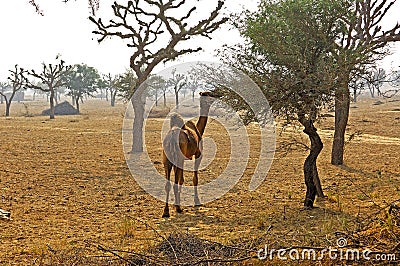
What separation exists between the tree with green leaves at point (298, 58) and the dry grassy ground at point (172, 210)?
1.50m

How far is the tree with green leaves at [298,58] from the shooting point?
311 inches

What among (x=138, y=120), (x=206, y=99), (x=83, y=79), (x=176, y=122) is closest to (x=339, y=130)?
(x=206, y=99)

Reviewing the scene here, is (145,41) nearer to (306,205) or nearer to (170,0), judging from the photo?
(170,0)

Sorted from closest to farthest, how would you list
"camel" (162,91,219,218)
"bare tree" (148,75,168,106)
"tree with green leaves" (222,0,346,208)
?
"tree with green leaves" (222,0,346,208), "camel" (162,91,219,218), "bare tree" (148,75,168,106)

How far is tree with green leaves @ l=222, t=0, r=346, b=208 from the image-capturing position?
7.89 metres

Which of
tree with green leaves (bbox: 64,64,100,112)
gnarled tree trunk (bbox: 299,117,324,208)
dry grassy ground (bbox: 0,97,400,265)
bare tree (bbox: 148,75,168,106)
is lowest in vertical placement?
dry grassy ground (bbox: 0,97,400,265)

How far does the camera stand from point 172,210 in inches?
368

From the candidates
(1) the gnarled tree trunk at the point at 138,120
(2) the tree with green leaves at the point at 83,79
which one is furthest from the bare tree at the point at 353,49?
(2) the tree with green leaves at the point at 83,79

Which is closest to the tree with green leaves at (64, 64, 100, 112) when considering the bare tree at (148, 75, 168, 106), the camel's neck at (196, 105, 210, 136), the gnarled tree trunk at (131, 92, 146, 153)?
the bare tree at (148, 75, 168, 106)

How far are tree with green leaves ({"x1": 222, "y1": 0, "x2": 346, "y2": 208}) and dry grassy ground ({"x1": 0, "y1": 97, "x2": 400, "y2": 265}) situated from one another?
1.50 m

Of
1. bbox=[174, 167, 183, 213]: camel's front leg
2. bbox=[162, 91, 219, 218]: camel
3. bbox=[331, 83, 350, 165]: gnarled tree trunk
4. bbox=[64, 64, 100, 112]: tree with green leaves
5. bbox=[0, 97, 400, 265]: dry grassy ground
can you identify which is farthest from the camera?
bbox=[64, 64, 100, 112]: tree with green leaves

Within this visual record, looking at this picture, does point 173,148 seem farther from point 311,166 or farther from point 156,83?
point 156,83

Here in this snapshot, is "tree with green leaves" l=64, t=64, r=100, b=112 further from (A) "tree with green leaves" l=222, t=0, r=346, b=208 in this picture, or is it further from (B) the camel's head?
(A) "tree with green leaves" l=222, t=0, r=346, b=208

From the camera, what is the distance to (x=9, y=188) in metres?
11.3
